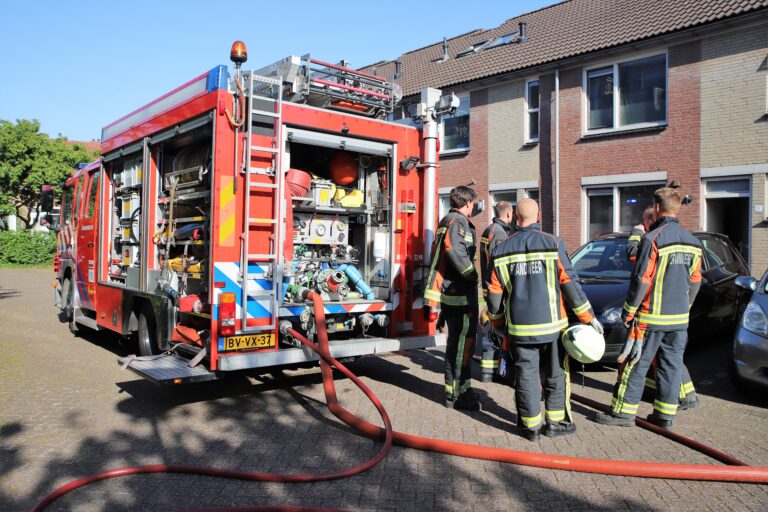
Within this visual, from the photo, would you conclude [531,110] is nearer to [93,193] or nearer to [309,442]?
[93,193]

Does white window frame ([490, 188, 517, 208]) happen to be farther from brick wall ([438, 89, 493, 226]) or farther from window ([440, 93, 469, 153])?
window ([440, 93, 469, 153])

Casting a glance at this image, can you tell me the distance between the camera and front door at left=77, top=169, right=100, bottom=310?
8.28 metres

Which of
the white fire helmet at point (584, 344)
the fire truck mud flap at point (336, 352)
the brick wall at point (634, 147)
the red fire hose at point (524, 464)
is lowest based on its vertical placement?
the red fire hose at point (524, 464)

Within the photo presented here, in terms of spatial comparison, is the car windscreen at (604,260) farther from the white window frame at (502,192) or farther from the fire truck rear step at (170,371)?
the white window frame at (502,192)

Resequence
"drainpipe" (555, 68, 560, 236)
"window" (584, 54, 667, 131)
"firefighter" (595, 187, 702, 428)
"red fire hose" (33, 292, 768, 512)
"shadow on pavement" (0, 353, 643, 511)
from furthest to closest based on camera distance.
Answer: "drainpipe" (555, 68, 560, 236) → "window" (584, 54, 667, 131) → "firefighter" (595, 187, 702, 428) → "red fire hose" (33, 292, 768, 512) → "shadow on pavement" (0, 353, 643, 511)

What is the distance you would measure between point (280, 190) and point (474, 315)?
2.01 meters

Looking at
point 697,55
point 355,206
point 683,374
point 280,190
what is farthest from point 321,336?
point 697,55

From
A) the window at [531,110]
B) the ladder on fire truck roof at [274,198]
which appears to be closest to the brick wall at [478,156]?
the window at [531,110]

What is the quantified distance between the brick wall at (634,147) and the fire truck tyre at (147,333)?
1092 cm

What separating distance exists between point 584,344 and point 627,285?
2.88 metres

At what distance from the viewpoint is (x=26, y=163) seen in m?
33.6

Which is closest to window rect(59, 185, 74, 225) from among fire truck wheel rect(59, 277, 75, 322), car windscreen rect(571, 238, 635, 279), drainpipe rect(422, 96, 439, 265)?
fire truck wheel rect(59, 277, 75, 322)

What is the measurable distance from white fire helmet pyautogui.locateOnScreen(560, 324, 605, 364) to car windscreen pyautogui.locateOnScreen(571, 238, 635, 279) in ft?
10.3

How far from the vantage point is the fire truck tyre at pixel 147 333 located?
21.6 ft
